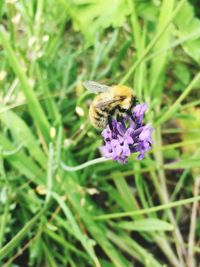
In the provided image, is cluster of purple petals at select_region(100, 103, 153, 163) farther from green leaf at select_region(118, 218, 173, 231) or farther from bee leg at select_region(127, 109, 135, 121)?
green leaf at select_region(118, 218, 173, 231)

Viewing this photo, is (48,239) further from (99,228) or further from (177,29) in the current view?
(177,29)

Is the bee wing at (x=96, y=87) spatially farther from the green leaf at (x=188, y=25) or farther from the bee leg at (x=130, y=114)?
the green leaf at (x=188, y=25)

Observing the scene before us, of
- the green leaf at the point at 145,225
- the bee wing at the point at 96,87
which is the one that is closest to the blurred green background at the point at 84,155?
the green leaf at the point at 145,225

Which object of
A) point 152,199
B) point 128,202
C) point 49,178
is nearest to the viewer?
point 49,178

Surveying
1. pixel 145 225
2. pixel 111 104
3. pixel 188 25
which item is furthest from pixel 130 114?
pixel 188 25

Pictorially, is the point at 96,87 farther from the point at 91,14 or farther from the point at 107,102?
the point at 91,14

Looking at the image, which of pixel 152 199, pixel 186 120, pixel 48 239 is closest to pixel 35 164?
pixel 48 239
